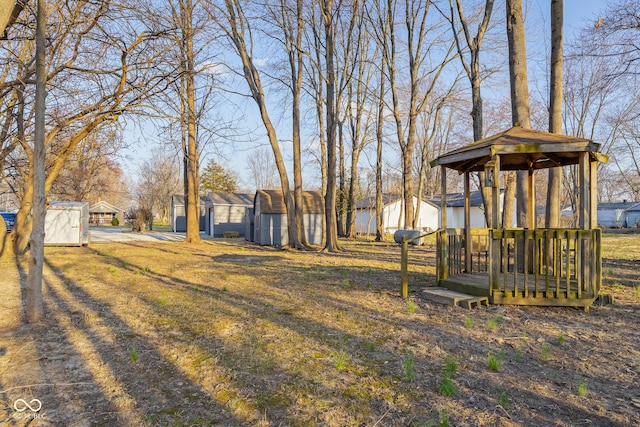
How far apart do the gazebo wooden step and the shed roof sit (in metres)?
2.16

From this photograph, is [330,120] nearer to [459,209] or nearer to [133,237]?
[133,237]

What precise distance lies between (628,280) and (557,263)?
4.00m

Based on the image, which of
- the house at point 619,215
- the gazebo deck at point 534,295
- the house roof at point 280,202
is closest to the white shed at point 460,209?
the house roof at point 280,202

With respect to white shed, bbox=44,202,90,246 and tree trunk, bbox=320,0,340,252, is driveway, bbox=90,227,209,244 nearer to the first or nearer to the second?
white shed, bbox=44,202,90,246

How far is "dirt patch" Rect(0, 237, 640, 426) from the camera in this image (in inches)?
110

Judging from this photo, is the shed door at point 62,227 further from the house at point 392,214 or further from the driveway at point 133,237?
the house at point 392,214

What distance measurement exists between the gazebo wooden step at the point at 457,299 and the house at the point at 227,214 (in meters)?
23.1

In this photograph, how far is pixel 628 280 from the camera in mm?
8320

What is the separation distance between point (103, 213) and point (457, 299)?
58.6 m

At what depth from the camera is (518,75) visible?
8594 mm

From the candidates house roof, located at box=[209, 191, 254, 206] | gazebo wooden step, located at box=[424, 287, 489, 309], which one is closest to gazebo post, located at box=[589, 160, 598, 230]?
gazebo wooden step, located at box=[424, 287, 489, 309]

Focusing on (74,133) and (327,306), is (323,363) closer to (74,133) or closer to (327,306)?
(327,306)

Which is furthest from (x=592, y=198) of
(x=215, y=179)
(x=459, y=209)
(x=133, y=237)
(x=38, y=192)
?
(x=215, y=179)

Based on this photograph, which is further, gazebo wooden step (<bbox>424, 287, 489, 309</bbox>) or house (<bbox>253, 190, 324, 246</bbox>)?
house (<bbox>253, 190, 324, 246</bbox>)
